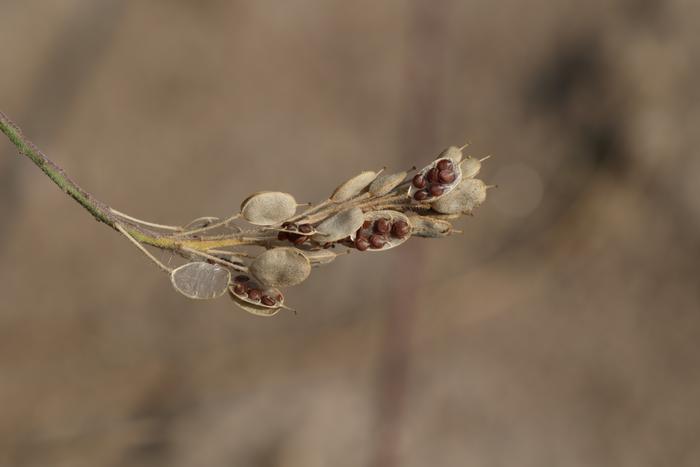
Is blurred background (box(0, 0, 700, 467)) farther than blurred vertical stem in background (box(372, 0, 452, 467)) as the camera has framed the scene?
No

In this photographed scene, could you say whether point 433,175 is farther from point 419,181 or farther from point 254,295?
point 254,295

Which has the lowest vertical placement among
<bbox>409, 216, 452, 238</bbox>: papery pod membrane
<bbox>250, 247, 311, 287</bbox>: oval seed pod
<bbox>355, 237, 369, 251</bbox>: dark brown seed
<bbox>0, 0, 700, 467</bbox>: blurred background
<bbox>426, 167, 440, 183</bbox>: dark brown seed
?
<bbox>250, 247, 311, 287</bbox>: oval seed pod

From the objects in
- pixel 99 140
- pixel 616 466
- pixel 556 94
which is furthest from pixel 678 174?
pixel 99 140

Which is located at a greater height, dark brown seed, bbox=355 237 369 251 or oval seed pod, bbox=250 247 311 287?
dark brown seed, bbox=355 237 369 251

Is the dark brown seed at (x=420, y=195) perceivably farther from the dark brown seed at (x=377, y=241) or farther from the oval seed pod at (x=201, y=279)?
the oval seed pod at (x=201, y=279)

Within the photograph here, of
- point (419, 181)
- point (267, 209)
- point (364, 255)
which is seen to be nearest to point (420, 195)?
point (419, 181)

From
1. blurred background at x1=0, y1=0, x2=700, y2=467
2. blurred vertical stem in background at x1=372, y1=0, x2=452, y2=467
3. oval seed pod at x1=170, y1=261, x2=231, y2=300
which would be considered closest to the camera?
oval seed pod at x1=170, y1=261, x2=231, y2=300

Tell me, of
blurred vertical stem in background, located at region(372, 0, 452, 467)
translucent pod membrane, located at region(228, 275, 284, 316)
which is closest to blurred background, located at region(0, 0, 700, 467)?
blurred vertical stem in background, located at region(372, 0, 452, 467)

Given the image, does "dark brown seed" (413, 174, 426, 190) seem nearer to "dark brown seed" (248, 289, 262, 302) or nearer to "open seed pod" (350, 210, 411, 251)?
"open seed pod" (350, 210, 411, 251)
